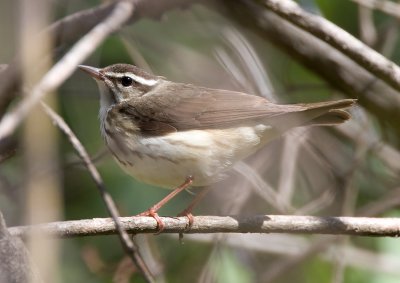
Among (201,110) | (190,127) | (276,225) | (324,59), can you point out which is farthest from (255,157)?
(276,225)

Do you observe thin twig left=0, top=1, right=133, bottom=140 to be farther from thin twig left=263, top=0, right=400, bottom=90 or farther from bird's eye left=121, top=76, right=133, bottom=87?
thin twig left=263, top=0, right=400, bottom=90

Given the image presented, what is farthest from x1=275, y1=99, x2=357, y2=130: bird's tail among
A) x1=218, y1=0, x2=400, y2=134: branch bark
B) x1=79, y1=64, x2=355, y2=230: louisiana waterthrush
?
x1=218, y1=0, x2=400, y2=134: branch bark

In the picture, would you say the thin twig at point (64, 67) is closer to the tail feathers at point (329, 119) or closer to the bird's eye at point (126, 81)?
the bird's eye at point (126, 81)

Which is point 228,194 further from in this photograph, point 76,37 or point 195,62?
point 76,37

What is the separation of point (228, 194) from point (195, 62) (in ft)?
3.91

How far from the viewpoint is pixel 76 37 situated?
5.51 metres

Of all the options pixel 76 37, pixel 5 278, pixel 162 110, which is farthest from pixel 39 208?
pixel 76 37

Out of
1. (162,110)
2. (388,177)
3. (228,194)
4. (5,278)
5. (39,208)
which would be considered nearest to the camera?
(39,208)

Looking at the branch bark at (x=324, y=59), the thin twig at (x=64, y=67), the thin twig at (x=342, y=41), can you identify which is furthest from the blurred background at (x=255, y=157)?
the thin twig at (x=64, y=67)

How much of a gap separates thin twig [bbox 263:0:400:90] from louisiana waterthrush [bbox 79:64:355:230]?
1.46 feet

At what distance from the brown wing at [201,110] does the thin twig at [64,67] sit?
599 mm

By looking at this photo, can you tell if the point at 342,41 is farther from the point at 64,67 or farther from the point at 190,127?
the point at 64,67

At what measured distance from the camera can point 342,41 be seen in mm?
4848

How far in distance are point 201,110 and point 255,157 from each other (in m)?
1.77
